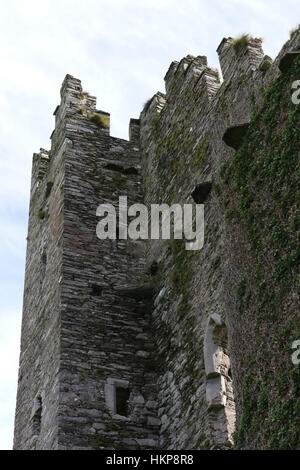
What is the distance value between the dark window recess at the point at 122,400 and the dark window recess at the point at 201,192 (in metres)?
2.49

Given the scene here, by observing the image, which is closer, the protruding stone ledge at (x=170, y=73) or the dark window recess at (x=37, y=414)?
the dark window recess at (x=37, y=414)

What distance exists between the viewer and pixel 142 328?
10.4 metres

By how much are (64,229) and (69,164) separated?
1299mm

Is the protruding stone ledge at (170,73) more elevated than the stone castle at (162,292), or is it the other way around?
the protruding stone ledge at (170,73)

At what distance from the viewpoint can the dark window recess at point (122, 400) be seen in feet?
31.1

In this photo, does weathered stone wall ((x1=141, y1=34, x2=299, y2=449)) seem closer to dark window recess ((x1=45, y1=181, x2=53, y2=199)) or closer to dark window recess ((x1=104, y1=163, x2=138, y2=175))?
dark window recess ((x1=104, y1=163, x2=138, y2=175))

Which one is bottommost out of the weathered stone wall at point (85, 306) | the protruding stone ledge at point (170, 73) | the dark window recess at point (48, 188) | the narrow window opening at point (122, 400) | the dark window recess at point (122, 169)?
the narrow window opening at point (122, 400)

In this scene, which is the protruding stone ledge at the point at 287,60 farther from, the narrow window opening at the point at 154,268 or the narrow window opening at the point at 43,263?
the narrow window opening at the point at 43,263

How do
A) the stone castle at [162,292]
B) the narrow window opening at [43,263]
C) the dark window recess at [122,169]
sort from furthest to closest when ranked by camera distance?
the dark window recess at [122,169]
the narrow window opening at [43,263]
the stone castle at [162,292]

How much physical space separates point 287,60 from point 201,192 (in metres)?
2.32

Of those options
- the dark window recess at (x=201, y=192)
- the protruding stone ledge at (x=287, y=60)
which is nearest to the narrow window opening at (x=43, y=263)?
the dark window recess at (x=201, y=192)

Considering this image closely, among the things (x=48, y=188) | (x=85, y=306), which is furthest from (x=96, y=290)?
(x=48, y=188)

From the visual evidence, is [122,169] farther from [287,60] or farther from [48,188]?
[287,60]

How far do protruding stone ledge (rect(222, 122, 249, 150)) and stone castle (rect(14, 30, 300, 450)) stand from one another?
0.05ft
